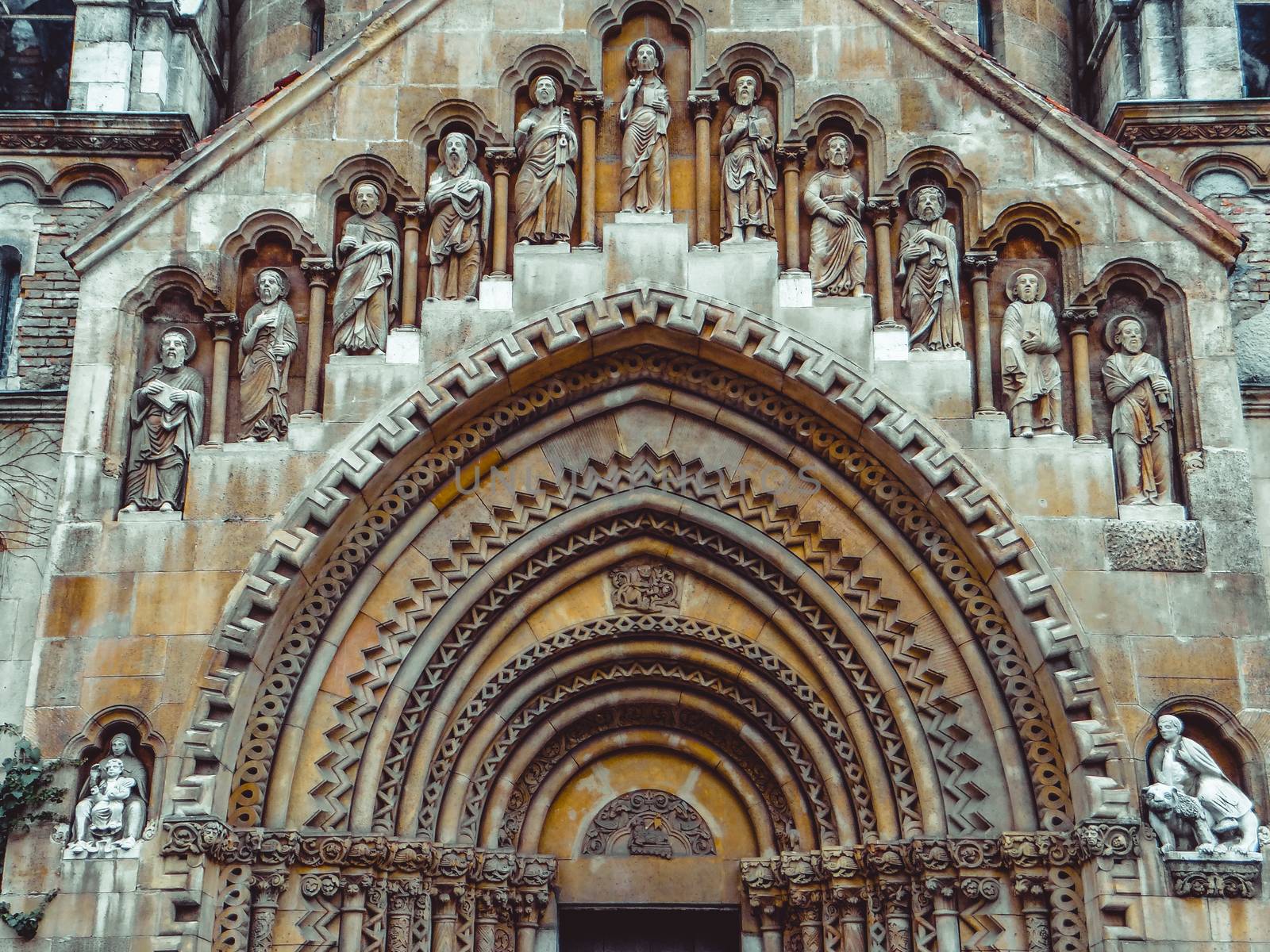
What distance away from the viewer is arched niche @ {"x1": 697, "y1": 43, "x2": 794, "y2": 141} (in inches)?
583

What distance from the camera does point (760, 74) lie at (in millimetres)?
14922

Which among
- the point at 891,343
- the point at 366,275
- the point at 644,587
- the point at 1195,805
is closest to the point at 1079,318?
the point at 891,343

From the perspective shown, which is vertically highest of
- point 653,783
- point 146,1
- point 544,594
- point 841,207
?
point 146,1

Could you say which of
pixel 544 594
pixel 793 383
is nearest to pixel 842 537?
pixel 793 383

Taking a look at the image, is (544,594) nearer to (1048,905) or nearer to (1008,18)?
(1048,905)

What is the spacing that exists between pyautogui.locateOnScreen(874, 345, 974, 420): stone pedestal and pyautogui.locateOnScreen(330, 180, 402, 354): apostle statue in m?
3.93

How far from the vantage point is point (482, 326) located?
46.4ft

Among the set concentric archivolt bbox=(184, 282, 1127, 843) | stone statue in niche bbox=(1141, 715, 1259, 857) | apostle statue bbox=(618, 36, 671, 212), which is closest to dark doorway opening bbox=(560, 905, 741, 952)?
concentric archivolt bbox=(184, 282, 1127, 843)

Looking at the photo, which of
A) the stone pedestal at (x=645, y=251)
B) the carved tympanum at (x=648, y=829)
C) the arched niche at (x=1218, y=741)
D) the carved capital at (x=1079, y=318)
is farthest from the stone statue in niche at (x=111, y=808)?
the carved capital at (x=1079, y=318)

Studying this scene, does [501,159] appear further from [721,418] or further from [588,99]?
[721,418]

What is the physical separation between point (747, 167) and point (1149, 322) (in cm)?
345

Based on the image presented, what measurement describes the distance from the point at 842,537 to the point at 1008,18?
23.5 ft

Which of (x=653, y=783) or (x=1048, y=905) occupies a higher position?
(x=653, y=783)

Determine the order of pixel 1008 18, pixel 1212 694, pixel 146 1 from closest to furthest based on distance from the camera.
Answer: pixel 1212 694 < pixel 146 1 < pixel 1008 18
